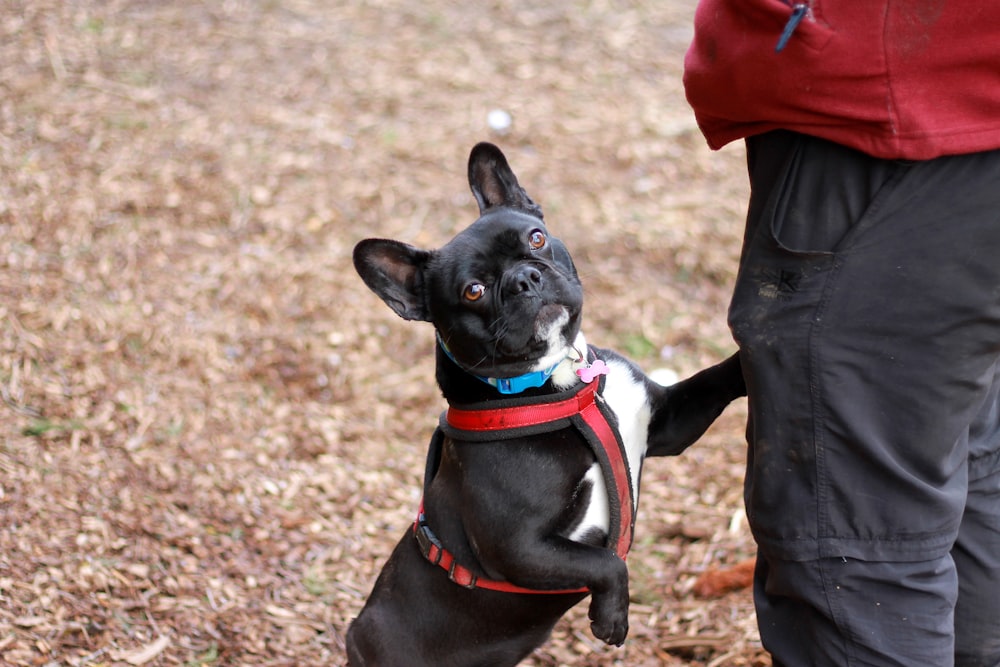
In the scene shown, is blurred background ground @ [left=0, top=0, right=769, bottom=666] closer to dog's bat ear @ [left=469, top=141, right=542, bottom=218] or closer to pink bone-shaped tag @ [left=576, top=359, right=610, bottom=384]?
pink bone-shaped tag @ [left=576, top=359, right=610, bottom=384]

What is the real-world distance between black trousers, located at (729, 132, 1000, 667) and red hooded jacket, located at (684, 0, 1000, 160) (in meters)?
0.06

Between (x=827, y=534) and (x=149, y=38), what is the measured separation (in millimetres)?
6529

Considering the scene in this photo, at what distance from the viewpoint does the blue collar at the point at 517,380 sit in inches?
109

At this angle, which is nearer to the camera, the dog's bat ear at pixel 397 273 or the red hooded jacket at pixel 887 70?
the red hooded jacket at pixel 887 70

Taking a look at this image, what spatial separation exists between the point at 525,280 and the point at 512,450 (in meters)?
0.47

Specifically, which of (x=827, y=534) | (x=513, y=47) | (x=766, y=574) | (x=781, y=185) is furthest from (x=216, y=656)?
(x=513, y=47)

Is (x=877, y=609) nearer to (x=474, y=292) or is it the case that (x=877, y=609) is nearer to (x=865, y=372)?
(x=865, y=372)

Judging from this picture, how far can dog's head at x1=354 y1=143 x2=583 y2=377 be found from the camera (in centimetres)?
279

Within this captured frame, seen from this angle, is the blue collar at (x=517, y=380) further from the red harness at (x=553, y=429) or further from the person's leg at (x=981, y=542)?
the person's leg at (x=981, y=542)

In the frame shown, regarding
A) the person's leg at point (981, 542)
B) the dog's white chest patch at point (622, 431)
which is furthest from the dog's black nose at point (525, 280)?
the person's leg at point (981, 542)

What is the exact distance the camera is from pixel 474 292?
9.34 ft

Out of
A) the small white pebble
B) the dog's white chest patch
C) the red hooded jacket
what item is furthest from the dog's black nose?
the small white pebble

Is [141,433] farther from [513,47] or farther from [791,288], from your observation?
[513,47]

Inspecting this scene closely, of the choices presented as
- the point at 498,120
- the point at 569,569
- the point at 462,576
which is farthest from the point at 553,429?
the point at 498,120
